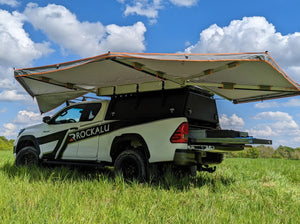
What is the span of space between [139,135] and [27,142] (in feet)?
12.6

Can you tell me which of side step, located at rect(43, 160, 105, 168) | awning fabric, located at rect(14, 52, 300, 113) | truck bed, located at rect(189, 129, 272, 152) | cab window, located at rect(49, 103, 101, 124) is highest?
awning fabric, located at rect(14, 52, 300, 113)

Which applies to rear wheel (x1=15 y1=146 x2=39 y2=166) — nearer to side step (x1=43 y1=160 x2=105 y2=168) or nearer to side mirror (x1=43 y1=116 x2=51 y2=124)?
side step (x1=43 y1=160 x2=105 y2=168)

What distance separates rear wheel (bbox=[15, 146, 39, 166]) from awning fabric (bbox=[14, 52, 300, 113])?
173cm

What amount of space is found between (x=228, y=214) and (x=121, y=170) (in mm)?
2819

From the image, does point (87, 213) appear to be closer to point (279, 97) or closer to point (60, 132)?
point (60, 132)

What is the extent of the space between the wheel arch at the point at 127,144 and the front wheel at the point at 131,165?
169mm

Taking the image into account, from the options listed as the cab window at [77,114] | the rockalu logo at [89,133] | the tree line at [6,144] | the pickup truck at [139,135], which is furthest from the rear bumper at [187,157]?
the tree line at [6,144]

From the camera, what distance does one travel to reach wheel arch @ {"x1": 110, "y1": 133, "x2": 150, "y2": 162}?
19.2 ft

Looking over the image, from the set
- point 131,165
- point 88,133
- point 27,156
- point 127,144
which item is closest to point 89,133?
point 88,133

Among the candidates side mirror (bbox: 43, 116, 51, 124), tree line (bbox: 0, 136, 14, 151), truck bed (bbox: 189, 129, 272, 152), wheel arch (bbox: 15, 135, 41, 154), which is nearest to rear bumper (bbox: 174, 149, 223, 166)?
truck bed (bbox: 189, 129, 272, 152)

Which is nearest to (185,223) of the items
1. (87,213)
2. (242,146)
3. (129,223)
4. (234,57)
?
(129,223)

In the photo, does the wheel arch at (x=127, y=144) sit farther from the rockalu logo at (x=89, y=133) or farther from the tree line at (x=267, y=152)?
the tree line at (x=267, y=152)

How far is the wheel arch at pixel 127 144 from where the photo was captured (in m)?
5.85

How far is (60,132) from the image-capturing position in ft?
24.0
